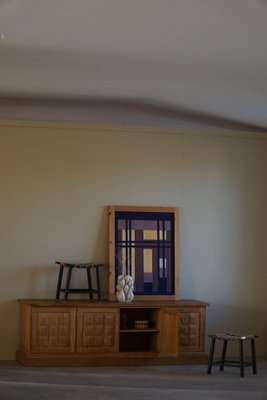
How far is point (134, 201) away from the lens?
10.0m

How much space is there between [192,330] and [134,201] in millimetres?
1772

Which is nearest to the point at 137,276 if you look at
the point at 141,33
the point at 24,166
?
the point at 24,166

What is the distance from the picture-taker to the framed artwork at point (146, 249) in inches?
386

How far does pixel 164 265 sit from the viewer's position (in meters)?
9.95

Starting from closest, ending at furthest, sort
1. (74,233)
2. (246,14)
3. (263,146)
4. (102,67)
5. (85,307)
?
1. (246,14)
2. (102,67)
3. (85,307)
4. (74,233)
5. (263,146)

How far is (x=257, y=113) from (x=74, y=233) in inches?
105

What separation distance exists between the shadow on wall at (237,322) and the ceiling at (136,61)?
2.38 metres

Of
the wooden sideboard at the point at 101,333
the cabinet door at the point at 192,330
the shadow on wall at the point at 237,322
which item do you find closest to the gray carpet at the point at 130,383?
the wooden sideboard at the point at 101,333

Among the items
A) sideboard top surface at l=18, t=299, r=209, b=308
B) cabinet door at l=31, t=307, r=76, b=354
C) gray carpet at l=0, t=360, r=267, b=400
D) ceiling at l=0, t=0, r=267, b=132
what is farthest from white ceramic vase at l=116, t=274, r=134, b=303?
ceiling at l=0, t=0, r=267, b=132

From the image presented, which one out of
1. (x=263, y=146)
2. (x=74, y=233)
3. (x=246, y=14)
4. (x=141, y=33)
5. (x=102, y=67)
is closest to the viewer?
(x=246, y=14)

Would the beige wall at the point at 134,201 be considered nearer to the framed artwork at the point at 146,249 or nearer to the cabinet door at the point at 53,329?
the framed artwork at the point at 146,249

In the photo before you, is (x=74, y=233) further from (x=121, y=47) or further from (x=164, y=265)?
(x=121, y=47)

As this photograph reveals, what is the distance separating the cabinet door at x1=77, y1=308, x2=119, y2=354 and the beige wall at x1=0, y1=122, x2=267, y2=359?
718 mm

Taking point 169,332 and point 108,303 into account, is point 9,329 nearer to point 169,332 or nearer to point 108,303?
point 108,303
